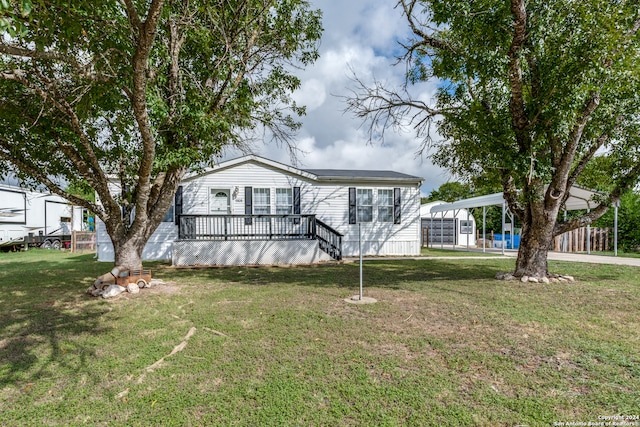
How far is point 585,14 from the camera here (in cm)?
561

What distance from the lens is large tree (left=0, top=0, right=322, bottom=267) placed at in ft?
15.9

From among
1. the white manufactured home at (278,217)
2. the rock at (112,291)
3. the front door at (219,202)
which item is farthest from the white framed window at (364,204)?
the rock at (112,291)

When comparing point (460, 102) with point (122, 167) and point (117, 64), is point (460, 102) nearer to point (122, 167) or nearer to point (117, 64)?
point (117, 64)

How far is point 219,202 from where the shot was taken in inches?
515

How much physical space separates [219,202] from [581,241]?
17244 millimetres

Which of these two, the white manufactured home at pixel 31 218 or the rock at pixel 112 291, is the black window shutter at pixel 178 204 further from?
the white manufactured home at pixel 31 218

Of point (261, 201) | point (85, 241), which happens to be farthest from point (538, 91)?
point (85, 241)

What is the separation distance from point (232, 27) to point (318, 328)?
5962 millimetres

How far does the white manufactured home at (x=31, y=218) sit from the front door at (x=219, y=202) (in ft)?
26.8

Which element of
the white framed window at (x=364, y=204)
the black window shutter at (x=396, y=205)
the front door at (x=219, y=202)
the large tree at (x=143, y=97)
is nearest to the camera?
the large tree at (x=143, y=97)

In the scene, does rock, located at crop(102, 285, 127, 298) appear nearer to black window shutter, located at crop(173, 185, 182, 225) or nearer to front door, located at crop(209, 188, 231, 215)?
black window shutter, located at crop(173, 185, 182, 225)

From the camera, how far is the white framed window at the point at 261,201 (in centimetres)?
1315

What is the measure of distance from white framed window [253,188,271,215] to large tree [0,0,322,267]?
507 cm

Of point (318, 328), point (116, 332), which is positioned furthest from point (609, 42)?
point (116, 332)
